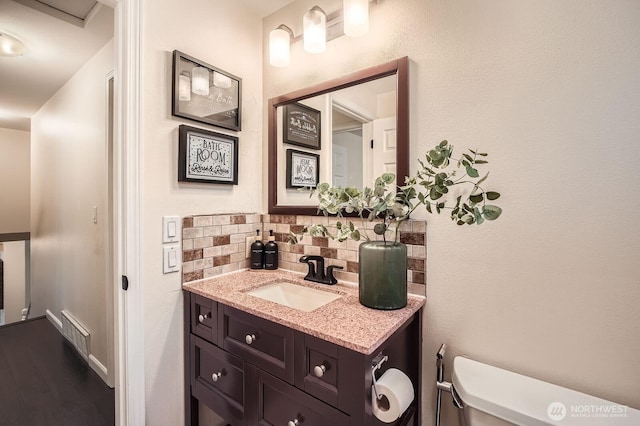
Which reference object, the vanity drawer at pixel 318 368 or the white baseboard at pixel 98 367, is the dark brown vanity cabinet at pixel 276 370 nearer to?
the vanity drawer at pixel 318 368

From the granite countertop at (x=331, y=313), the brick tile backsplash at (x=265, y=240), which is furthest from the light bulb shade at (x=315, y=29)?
the granite countertop at (x=331, y=313)

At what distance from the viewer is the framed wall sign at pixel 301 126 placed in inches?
58.0

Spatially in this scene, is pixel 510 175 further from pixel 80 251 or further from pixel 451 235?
pixel 80 251

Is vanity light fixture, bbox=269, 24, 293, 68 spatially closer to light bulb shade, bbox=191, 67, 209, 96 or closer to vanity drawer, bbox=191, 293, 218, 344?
light bulb shade, bbox=191, 67, 209, 96

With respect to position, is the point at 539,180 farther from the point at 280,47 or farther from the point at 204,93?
the point at 204,93

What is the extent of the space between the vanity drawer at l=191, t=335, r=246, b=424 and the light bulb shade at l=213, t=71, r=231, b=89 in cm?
120

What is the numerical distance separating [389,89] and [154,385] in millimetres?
1614

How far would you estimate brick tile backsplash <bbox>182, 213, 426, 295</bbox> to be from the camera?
45.6 inches

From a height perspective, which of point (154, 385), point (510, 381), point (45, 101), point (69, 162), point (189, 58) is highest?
point (45, 101)

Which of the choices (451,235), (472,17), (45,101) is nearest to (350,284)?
(451,235)

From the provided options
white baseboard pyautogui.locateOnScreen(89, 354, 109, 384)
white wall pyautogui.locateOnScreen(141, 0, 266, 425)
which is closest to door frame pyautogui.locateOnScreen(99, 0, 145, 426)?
white wall pyautogui.locateOnScreen(141, 0, 266, 425)

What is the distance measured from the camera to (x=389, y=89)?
122 cm

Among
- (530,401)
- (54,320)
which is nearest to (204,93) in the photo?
(530,401)

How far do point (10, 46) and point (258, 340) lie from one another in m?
2.53
